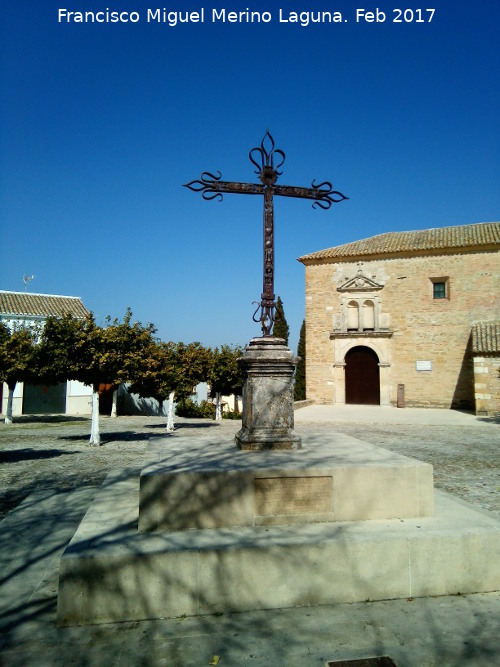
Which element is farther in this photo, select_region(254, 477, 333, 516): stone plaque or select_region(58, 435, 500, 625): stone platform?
select_region(254, 477, 333, 516): stone plaque

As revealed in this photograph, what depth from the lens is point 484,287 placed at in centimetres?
2212

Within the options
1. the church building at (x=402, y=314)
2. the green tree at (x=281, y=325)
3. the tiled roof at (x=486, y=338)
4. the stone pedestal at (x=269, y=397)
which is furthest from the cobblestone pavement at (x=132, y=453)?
the green tree at (x=281, y=325)

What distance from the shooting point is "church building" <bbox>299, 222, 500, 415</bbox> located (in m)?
22.2

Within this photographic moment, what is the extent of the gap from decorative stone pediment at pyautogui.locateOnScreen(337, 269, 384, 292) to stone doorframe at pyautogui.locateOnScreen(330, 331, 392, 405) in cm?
228

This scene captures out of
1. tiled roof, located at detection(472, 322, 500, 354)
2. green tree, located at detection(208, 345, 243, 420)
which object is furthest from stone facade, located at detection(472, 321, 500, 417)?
green tree, located at detection(208, 345, 243, 420)

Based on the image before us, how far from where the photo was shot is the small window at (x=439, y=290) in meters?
23.0

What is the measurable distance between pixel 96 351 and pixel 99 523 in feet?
29.3

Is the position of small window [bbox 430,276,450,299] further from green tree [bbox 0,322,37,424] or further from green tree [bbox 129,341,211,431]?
green tree [bbox 0,322,37,424]

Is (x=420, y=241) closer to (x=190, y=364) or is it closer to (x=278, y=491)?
(x=190, y=364)

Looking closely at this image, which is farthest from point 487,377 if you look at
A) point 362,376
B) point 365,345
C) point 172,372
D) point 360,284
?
point 172,372

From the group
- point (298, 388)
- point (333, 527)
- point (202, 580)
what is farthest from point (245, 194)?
point (298, 388)

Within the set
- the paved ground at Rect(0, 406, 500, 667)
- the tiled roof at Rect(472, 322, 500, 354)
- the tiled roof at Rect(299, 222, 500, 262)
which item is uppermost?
the tiled roof at Rect(299, 222, 500, 262)

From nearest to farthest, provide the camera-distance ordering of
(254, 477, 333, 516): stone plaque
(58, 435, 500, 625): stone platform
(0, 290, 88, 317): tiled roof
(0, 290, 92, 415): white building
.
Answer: (58, 435, 500, 625): stone platform, (254, 477, 333, 516): stone plaque, (0, 290, 92, 415): white building, (0, 290, 88, 317): tiled roof

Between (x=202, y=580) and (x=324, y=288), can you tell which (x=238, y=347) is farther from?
(x=202, y=580)
